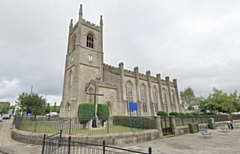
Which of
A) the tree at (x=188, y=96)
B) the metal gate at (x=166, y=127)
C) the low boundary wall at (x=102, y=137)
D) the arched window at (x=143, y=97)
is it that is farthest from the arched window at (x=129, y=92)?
the tree at (x=188, y=96)

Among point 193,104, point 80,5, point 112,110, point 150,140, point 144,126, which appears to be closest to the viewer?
point 150,140

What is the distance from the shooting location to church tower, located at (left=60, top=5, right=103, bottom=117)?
21.9 meters

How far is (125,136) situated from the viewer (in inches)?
346

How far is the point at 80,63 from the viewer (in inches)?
934

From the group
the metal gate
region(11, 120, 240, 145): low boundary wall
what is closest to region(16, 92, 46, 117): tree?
region(11, 120, 240, 145): low boundary wall

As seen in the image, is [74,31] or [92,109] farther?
[74,31]

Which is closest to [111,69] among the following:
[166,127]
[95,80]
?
[95,80]

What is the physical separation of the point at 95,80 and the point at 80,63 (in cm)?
475

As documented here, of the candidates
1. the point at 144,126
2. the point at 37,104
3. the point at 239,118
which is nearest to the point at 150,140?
the point at 144,126

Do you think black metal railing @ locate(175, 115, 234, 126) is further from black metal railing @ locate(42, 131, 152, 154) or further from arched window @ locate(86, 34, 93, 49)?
arched window @ locate(86, 34, 93, 49)

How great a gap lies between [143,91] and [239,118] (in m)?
22.9

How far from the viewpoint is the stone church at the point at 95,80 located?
20388 millimetres

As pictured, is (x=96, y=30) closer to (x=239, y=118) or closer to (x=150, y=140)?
(x=150, y=140)

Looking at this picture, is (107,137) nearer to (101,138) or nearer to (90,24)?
(101,138)
